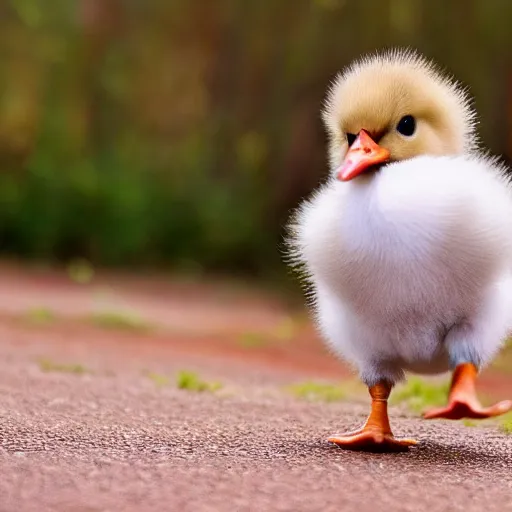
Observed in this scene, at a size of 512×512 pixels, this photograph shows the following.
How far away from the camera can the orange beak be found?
11.3 feet

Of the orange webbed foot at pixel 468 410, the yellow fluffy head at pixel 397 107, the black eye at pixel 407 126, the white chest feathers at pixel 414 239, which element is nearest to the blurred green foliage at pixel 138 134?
the yellow fluffy head at pixel 397 107

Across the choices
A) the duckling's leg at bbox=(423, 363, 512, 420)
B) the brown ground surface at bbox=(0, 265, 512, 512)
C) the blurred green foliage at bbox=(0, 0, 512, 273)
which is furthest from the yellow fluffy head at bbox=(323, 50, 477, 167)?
the blurred green foliage at bbox=(0, 0, 512, 273)

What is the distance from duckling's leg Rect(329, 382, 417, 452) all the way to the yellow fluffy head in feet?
2.78

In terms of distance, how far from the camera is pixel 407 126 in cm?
367

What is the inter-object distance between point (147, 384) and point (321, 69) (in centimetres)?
861

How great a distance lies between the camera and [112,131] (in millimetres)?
19156

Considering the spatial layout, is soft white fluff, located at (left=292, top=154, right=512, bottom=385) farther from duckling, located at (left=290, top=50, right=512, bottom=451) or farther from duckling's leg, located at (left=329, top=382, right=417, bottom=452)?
duckling's leg, located at (left=329, top=382, right=417, bottom=452)

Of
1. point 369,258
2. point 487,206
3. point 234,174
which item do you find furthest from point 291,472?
point 234,174

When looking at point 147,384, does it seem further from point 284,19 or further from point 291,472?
point 284,19

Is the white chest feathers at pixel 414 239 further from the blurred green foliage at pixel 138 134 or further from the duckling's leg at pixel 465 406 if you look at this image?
the blurred green foliage at pixel 138 134

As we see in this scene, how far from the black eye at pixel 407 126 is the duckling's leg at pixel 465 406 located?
856mm

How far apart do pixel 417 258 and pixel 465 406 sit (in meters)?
0.49

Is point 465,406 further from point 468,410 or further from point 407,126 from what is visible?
point 407,126

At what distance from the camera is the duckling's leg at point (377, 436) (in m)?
3.73
